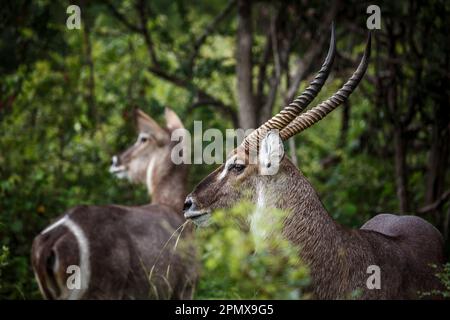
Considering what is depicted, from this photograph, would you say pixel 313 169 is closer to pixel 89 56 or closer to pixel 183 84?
pixel 183 84

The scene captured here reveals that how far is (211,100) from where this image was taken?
27.4 ft

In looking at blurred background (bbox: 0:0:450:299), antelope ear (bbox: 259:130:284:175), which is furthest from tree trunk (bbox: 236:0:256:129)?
antelope ear (bbox: 259:130:284:175)

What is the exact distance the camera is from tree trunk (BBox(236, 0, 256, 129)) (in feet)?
25.5

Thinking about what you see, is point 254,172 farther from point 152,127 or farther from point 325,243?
point 152,127

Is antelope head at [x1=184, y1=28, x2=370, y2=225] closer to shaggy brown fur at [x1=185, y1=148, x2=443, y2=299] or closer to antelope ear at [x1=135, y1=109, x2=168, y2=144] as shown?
shaggy brown fur at [x1=185, y1=148, x2=443, y2=299]

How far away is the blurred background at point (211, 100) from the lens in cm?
686

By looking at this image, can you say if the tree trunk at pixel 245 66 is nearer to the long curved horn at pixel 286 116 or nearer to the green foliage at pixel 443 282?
the long curved horn at pixel 286 116

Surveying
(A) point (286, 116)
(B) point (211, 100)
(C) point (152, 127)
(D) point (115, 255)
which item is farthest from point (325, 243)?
(B) point (211, 100)

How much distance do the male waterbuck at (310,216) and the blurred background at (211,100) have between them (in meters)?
2.18

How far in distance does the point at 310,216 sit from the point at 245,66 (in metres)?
4.03

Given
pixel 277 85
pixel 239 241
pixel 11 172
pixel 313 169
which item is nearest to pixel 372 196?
pixel 313 169

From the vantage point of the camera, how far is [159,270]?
593cm

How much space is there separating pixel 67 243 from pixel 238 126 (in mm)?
3245

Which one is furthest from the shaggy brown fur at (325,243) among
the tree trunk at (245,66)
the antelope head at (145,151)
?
the tree trunk at (245,66)
